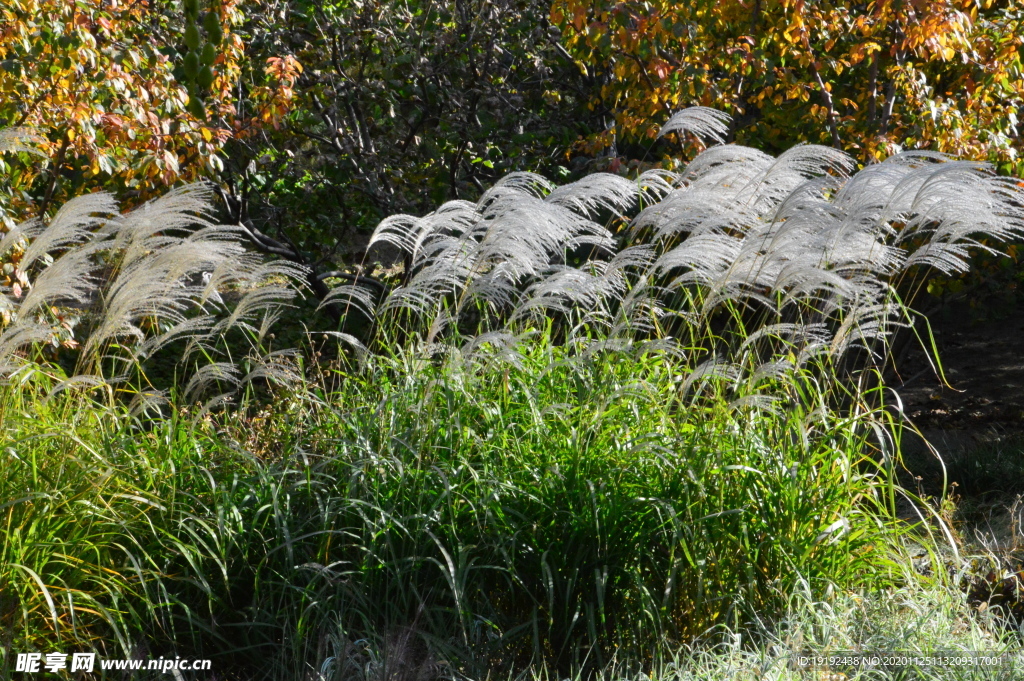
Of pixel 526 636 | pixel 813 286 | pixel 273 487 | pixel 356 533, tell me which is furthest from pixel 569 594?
pixel 813 286

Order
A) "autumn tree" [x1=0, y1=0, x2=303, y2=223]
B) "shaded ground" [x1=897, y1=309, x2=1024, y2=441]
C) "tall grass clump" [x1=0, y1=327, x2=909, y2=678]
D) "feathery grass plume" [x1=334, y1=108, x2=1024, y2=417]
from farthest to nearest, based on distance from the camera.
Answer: "shaded ground" [x1=897, y1=309, x2=1024, y2=441] < "autumn tree" [x1=0, y1=0, x2=303, y2=223] < "feathery grass plume" [x1=334, y1=108, x2=1024, y2=417] < "tall grass clump" [x1=0, y1=327, x2=909, y2=678]

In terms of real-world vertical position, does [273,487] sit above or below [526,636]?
above

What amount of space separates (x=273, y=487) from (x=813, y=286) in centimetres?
224

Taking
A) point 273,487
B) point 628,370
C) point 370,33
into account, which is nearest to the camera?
point 273,487

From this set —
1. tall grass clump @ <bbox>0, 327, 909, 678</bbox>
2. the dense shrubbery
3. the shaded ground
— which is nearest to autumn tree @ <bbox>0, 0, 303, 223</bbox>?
the dense shrubbery

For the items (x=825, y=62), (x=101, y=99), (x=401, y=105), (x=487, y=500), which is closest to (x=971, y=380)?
(x=825, y=62)

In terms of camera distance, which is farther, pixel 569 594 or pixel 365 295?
pixel 365 295

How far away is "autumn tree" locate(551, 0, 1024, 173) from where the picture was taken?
20.2ft

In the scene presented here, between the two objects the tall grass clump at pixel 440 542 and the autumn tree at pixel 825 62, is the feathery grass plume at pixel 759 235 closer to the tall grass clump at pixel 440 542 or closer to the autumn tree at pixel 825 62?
the tall grass clump at pixel 440 542

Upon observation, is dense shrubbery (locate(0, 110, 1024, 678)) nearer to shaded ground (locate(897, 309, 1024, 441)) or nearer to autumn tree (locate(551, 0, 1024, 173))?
autumn tree (locate(551, 0, 1024, 173))

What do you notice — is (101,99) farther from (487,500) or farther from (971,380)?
(971,380)

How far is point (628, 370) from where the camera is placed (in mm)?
4383

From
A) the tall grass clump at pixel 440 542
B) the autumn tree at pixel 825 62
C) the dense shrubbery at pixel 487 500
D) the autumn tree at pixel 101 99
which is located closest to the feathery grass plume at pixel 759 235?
the dense shrubbery at pixel 487 500

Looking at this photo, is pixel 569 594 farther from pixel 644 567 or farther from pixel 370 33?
pixel 370 33
